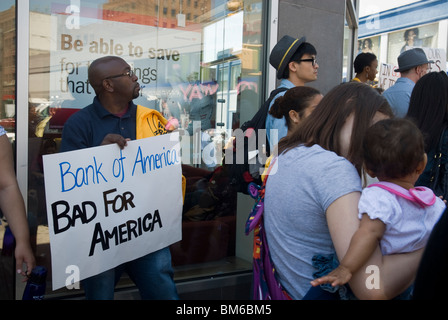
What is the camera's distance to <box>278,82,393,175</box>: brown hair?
190 cm

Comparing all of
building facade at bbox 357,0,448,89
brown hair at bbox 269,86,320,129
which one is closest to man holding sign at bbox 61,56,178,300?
brown hair at bbox 269,86,320,129

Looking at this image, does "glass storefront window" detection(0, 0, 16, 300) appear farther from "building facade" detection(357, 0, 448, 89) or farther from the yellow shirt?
"building facade" detection(357, 0, 448, 89)

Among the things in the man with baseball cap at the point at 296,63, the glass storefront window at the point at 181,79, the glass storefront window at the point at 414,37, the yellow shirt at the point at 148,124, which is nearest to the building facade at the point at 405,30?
the glass storefront window at the point at 414,37

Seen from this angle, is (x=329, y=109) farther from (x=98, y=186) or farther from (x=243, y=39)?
(x=243, y=39)

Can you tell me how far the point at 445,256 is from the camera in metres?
1.10

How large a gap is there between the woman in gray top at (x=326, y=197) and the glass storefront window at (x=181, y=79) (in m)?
2.23

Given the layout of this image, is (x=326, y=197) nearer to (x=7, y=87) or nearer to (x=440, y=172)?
(x=440, y=172)

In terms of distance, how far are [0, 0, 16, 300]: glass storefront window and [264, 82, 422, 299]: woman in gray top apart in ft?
7.25

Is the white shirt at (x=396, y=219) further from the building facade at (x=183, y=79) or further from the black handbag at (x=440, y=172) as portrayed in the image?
the building facade at (x=183, y=79)

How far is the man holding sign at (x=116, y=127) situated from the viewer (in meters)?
2.65

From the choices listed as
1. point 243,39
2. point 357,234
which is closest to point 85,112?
point 357,234

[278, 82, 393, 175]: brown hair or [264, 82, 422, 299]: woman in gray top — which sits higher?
[278, 82, 393, 175]: brown hair

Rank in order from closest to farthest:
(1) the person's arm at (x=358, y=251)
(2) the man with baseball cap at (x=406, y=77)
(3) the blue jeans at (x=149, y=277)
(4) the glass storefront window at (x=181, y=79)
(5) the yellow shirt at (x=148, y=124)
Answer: (1) the person's arm at (x=358, y=251)
(3) the blue jeans at (x=149, y=277)
(5) the yellow shirt at (x=148, y=124)
(4) the glass storefront window at (x=181, y=79)
(2) the man with baseball cap at (x=406, y=77)

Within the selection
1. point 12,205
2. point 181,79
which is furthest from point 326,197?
point 181,79
